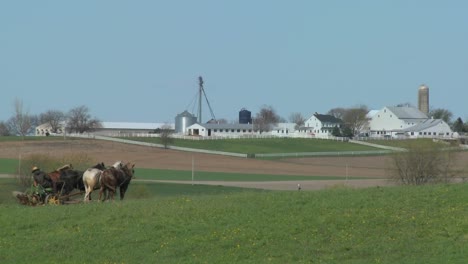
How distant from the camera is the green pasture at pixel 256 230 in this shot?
57.1 feet

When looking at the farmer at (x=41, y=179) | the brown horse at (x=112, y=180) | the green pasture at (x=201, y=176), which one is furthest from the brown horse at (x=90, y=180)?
the green pasture at (x=201, y=176)

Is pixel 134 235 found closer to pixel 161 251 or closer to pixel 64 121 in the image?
pixel 161 251

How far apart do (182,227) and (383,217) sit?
4940 millimetres

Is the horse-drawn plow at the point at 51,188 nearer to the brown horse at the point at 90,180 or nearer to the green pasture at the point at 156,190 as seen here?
the brown horse at the point at 90,180

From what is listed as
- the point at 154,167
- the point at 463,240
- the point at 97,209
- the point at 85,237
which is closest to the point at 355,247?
the point at 463,240

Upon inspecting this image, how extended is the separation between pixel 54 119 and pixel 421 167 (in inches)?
5866

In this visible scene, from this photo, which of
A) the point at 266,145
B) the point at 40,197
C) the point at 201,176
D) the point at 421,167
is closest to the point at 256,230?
the point at 40,197

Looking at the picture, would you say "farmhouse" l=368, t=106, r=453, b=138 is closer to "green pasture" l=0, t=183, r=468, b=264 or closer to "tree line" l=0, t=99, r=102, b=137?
"tree line" l=0, t=99, r=102, b=137

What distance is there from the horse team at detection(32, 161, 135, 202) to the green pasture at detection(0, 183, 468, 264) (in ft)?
12.9

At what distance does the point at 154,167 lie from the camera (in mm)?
96188

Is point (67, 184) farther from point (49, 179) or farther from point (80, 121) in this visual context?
point (80, 121)

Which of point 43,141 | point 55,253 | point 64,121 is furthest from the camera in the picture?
point 64,121

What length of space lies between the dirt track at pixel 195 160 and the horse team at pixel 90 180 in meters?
58.9

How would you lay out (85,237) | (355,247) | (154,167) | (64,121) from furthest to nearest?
(64,121) → (154,167) → (85,237) → (355,247)
